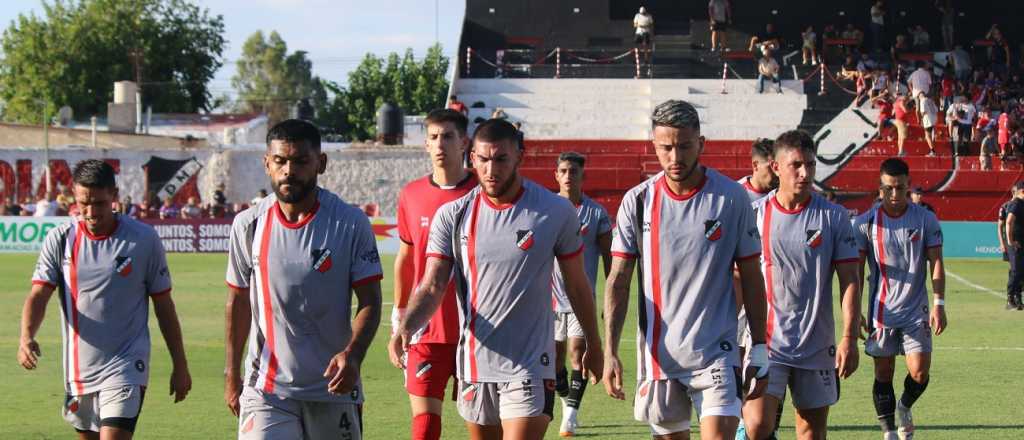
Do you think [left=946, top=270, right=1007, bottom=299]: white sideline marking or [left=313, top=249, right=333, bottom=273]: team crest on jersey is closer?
[left=313, top=249, right=333, bottom=273]: team crest on jersey

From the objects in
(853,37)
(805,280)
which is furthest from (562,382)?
(853,37)

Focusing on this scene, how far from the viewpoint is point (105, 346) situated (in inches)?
309

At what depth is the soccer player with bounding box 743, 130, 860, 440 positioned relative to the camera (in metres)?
8.58

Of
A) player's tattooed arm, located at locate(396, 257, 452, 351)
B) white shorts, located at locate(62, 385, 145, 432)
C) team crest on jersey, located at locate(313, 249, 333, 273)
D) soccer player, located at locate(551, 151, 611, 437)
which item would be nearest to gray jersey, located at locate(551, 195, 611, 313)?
soccer player, located at locate(551, 151, 611, 437)

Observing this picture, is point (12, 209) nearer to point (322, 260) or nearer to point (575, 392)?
point (575, 392)

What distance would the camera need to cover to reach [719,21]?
48.2m

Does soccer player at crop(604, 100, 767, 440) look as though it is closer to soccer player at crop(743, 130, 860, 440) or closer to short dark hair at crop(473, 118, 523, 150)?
short dark hair at crop(473, 118, 523, 150)

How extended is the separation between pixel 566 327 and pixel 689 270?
401 cm

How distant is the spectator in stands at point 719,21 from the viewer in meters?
47.7

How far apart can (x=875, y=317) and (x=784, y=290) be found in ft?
8.12

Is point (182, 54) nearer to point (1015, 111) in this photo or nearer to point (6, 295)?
point (1015, 111)

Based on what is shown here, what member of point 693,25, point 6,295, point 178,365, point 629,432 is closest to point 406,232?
point 178,365

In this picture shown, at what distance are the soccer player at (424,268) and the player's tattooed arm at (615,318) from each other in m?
1.23

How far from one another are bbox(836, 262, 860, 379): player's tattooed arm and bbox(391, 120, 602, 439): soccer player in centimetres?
178
